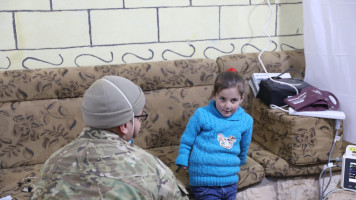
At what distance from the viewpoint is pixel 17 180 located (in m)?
1.79

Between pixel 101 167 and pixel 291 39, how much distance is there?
2205 mm

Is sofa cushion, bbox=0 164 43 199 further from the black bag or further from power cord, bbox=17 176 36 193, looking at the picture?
the black bag

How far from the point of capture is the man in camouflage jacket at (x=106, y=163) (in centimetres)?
93

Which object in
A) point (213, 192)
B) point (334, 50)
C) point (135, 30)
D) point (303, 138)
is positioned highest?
point (135, 30)

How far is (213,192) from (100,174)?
0.92 m

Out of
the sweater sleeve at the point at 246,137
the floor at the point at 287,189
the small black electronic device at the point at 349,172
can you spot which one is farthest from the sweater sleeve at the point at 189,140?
the small black electronic device at the point at 349,172

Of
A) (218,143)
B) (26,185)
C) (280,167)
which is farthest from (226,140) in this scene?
(26,185)

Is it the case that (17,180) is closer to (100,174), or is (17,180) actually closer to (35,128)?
(35,128)

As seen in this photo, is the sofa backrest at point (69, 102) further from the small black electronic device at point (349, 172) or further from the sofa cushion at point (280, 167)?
the small black electronic device at point (349, 172)

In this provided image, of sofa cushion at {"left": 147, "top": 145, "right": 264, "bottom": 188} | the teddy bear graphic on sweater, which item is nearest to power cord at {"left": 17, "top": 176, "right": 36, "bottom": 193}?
sofa cushion at {"left": 147, "top": 145, "right": 264, "bottom": 188}

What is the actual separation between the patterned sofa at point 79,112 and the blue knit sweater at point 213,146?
13cm

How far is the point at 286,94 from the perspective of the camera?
7.21 ft

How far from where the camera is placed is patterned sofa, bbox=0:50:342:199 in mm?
1967

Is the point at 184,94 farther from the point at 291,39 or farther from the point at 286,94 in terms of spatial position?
the point at 291,39
